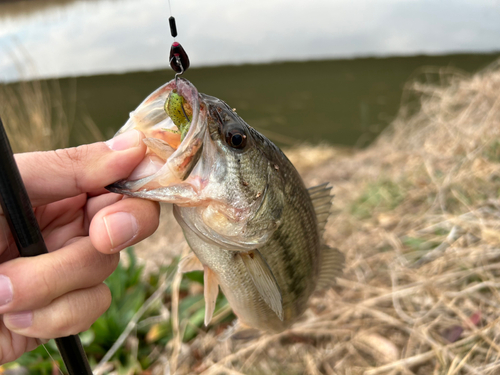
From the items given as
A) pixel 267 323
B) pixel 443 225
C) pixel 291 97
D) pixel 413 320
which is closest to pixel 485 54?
pixel 291 97

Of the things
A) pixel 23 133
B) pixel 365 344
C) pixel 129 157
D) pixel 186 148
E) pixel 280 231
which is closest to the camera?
pixel 186 148

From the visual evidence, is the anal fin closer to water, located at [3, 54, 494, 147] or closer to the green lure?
the green lure

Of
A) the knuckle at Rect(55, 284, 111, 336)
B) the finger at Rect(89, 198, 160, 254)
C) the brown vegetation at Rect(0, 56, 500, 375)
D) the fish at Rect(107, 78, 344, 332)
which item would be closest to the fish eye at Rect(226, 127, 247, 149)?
the fish at Rect(107, 78, 344, 332)

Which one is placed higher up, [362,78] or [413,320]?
[413,320]

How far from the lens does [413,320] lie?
2529 mm

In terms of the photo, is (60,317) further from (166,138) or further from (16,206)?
(166,138)

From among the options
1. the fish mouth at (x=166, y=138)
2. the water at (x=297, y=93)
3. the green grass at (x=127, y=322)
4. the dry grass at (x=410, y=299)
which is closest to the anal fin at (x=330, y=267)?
the dry grass at (x=410, y=299)

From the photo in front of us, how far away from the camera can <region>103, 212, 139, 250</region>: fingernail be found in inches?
47.5

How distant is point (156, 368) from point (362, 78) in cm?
1609

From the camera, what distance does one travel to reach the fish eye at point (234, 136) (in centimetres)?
127

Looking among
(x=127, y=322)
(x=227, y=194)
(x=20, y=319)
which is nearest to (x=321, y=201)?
(x=227, y=194)

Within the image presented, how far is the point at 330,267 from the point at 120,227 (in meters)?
1.15

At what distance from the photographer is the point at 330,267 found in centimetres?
193

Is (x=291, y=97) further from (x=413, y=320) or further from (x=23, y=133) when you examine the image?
(x=413, y=320)
